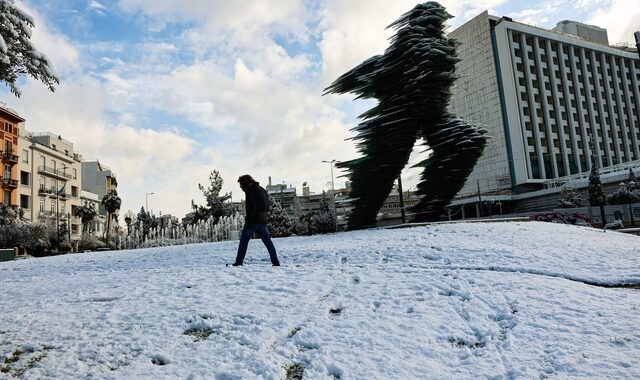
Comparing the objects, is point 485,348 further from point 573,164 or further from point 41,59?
point 573,164

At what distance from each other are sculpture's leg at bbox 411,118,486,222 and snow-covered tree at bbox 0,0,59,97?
16047mm

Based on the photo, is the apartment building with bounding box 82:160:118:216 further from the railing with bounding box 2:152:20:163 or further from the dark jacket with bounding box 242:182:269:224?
the dark jacket with bounding box 242:182:269:224

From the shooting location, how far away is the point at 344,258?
32.0 ft

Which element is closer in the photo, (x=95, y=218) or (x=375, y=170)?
(x=375, y=170)

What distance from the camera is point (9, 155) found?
46.7 m

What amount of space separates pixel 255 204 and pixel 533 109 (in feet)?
238

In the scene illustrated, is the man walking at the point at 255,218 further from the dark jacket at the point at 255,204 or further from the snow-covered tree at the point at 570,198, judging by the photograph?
the snow-covered tree at the point at 570,198

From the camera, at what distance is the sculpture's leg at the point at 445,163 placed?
18750 mm

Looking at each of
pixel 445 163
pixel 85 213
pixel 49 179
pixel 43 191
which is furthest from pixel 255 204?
pixel 85 213

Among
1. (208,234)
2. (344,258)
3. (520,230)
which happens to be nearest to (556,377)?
(344,258)

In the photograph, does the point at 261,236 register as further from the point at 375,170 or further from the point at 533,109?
the point at 533,109

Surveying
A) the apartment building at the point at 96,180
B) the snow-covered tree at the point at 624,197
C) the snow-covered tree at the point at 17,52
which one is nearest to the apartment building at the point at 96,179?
the apartment building at the point at 96,180

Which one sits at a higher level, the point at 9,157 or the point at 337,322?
the point at 9,157

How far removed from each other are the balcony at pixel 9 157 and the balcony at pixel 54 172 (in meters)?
5.60
